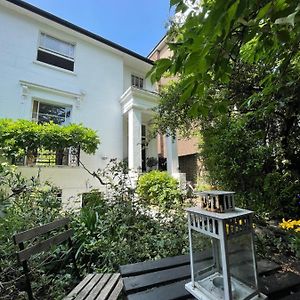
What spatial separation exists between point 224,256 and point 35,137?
6757 millimetres

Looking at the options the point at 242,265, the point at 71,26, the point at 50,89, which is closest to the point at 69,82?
the point at 50,89

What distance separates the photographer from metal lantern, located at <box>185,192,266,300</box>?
4.19ft

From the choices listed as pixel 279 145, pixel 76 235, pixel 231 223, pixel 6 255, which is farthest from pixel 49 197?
pixel 279 145

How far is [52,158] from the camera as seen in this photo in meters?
7.55

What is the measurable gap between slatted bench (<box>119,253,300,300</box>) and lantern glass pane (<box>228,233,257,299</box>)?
22 cm

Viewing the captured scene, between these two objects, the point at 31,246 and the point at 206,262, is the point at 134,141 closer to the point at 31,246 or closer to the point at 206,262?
→ the point at 31,246

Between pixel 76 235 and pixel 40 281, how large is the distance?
986 millimetres

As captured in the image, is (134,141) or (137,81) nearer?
(134,141)

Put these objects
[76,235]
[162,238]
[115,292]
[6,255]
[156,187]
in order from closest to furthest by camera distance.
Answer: [115,292]
[6,255]
[162,238]
[76,235]
[156,187]

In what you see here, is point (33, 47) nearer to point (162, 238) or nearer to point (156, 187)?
point (156, 187)

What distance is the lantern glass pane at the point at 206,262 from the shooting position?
1.54 metres

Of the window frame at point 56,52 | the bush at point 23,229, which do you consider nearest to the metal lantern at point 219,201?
the bush at point 23,229

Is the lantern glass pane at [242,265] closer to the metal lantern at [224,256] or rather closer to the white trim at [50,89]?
the metal lantern at [224,256]

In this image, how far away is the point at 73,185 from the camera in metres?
7.94
